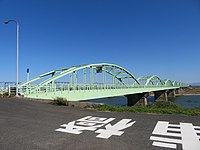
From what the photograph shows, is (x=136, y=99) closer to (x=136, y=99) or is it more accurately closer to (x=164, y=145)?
(x=136, y=99)

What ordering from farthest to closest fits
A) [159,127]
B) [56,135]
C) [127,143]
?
[159,127], [56,135], [127,143]

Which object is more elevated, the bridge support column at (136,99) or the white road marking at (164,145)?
the white road marking at (164,145)

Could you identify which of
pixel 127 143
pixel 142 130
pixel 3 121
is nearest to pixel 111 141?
pixel 127 143

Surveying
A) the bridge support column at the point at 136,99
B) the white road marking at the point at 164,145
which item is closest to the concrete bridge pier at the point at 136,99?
the bridge support column at the point at 136,99

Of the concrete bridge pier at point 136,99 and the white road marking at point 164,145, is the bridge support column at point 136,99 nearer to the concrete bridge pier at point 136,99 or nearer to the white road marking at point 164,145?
the concrete bridge pier at point 136,99

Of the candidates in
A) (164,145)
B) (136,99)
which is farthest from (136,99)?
(164,145)

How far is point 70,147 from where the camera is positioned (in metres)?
3.89

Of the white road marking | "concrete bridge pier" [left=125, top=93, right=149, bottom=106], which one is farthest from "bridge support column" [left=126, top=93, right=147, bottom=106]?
the white road marking

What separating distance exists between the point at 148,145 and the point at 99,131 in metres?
1.68

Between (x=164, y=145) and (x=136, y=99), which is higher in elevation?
(x=164, y=145)

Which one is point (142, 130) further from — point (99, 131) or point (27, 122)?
point (27, 122)

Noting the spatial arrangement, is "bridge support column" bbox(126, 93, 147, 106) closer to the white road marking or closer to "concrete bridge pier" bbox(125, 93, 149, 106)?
"concrete bridge pier" bbox(125, 93, 149, 106)

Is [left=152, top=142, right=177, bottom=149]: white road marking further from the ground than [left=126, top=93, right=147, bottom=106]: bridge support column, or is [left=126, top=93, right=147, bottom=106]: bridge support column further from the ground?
[left=152, top=142, right=177, bottom=149]: white road marking

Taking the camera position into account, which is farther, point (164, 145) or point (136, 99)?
point (136, 99)
